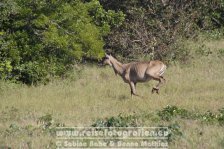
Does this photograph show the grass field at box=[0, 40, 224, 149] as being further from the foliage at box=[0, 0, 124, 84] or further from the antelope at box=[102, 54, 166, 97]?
the foliage at box=[0, 0, 124, 84]

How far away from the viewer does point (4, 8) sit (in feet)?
60.4

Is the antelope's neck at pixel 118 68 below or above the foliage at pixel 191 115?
above

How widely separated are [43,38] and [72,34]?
114 cm

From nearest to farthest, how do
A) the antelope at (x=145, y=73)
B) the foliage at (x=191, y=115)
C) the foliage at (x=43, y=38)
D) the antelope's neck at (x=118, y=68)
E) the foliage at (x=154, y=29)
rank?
the foliage at (x=191, y=115) < the antelope at (x=145, y=73) < the antelope's neck at (x=118, y=68) < the foliage at (x=43, y=38) < the foliage at (x=154, y=29)

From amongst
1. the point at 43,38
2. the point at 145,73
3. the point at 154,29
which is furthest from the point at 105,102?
the point at 154,29

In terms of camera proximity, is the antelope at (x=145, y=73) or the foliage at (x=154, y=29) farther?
the foliage at (x=154, y=29)

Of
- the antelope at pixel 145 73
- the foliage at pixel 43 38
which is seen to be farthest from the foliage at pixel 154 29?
the antelope at pixel 145 73

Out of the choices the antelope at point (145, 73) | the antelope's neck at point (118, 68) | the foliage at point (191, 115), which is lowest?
the foliage at point (191, 115)

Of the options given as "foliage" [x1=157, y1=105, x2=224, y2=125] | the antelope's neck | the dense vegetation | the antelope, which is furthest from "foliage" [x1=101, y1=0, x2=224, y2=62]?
"foliage" [x1=157, y1=105, x2=224, y2=125]

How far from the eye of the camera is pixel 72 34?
2020cm

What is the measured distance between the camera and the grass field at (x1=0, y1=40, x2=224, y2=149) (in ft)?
35.3

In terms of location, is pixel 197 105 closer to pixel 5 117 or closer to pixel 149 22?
pixel 5 117

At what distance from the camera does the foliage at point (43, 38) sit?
19188mm

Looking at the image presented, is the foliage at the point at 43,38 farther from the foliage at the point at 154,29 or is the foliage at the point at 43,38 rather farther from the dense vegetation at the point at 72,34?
the foliage at the point at 154,29
